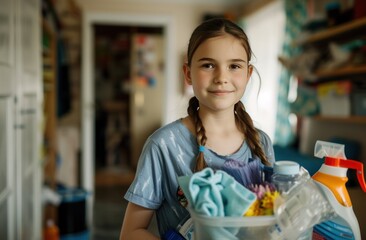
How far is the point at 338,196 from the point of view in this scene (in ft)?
1.72

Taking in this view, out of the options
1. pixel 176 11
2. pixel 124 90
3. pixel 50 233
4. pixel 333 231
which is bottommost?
pixel 50 233

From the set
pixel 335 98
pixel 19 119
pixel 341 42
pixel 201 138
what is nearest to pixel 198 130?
pixel 201 138

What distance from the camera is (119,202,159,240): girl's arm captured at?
1.99 ft

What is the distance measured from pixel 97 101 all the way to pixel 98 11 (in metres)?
1.93

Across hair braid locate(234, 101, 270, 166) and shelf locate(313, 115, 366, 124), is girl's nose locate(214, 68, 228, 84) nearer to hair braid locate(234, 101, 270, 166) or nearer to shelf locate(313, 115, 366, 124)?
hair braid locate(234, 101, 270, 166)

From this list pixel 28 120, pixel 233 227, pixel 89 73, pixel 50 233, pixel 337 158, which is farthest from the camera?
pixel 89 73

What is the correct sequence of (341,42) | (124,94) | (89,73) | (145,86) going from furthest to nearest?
(124,94) → (145,86) → (89,73) → (341,42)

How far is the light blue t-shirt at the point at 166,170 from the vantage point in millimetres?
607

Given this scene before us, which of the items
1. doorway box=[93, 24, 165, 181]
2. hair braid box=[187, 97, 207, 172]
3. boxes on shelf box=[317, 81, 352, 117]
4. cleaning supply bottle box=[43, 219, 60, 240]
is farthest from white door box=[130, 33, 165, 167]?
hair braid box=[187, 97, 207, 172]

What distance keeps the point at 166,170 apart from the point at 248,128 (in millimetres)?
188

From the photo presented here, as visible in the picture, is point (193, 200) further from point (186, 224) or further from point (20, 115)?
point (20, 115)

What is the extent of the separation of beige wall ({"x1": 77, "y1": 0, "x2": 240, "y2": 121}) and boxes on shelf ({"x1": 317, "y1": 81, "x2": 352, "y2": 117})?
5.89ft

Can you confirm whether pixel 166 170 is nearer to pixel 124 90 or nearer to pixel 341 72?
pixel 341 72

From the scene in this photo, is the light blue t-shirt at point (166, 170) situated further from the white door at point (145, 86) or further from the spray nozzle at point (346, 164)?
the white door at point (145, 86)
